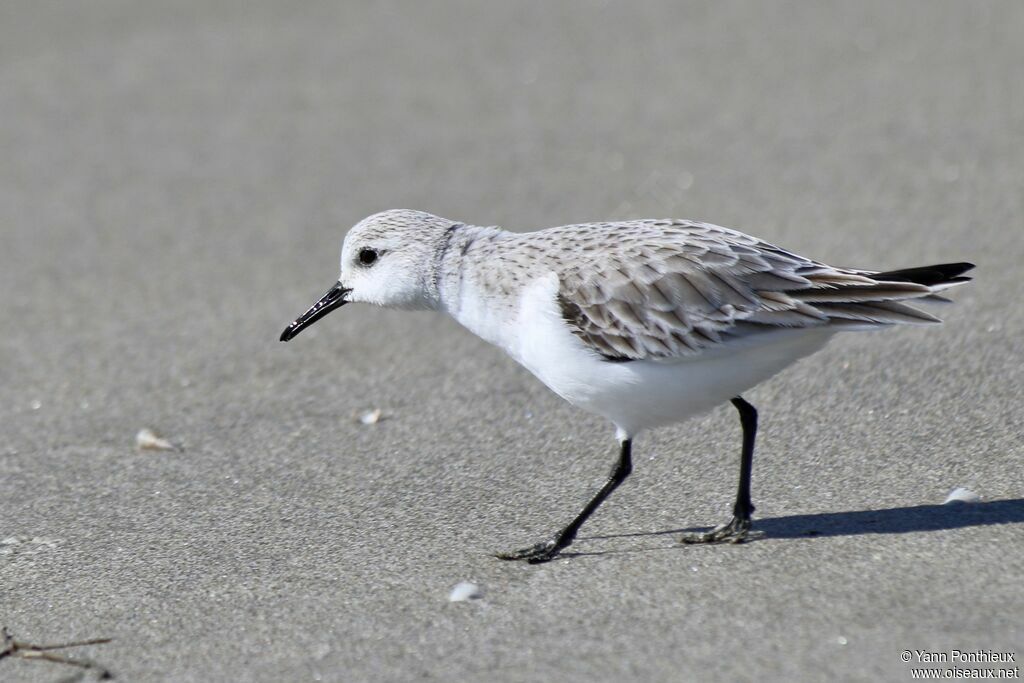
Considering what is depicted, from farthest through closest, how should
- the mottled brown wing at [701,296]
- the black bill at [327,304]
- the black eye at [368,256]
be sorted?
the black bill at [327,304] → the black eye at [368,256] → the mottled brown wing at [701,296]

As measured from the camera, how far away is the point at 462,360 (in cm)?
634

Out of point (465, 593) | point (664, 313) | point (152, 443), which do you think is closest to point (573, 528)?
point (465, 593)

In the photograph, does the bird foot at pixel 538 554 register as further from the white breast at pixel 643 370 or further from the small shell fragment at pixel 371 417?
the small shell fragment at pixel 371 417

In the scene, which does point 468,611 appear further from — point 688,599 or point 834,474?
point 834,474

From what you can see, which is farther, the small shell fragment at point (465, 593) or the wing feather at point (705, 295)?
the wing feather at point (705, 295)

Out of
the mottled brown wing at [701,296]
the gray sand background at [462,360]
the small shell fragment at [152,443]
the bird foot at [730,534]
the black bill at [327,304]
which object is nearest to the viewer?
the gray sand background at [462,360]

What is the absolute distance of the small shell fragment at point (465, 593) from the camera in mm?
4109

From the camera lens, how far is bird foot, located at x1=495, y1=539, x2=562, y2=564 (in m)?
4.38

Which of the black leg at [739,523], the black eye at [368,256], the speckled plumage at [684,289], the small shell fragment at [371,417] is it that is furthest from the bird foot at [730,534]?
the small shell fragment at [371,417]

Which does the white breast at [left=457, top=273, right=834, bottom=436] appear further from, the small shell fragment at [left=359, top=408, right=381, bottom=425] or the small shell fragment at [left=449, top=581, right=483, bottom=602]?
the small shell fragment at [left=359, top=408, right=381, bottom=425]

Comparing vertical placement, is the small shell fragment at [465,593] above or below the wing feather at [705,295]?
below

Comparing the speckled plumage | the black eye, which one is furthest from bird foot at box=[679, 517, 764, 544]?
the black eye

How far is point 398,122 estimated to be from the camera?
923 cm

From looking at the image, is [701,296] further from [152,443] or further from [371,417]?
[152,443]
